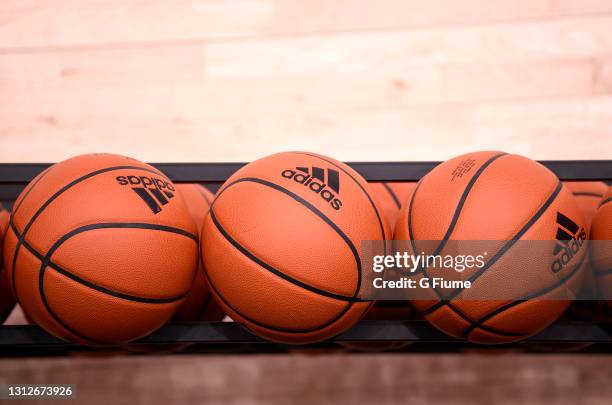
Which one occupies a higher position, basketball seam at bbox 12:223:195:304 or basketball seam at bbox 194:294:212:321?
basketball seam at bbox 12:223:195:304

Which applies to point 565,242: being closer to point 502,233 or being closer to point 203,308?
point 502,233

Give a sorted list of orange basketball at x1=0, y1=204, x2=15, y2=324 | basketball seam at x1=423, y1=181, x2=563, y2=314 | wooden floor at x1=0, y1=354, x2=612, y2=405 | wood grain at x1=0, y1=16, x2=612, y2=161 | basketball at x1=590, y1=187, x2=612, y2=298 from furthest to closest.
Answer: wood grain at x1=0, y1=16, x2=612, y2=161 < wooden floor at x1=0, y1=354, x2=612, y2=405 < orange basketball at x1=0, y1=204, x2=15, y2=324 < basketball at x1=590, y1=187, x2=612, y2=298 < basketball seam at x1=423, y1=181, x2=563, y2=314

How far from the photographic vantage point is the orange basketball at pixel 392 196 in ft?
4.40

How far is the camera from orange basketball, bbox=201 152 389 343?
1015 millimetres

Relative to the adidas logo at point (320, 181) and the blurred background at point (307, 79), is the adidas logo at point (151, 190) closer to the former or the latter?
the adidas logo at point (320, 181)

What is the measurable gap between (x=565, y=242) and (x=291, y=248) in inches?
21.0

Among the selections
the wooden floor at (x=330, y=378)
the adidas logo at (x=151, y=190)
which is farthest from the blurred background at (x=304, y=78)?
the adidas logo at (x=151, y=190)

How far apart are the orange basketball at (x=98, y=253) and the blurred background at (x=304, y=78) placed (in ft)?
2.81

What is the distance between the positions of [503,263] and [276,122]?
1.14 m

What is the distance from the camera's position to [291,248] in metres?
1.01

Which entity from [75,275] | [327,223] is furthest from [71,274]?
[327,223]

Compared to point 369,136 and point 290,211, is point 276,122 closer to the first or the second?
point 369,136

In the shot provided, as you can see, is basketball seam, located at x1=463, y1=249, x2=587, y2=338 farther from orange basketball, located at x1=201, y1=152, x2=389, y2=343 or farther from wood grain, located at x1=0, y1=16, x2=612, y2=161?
wood grain, located at x1=0, y1=16, x2=612, y2=161

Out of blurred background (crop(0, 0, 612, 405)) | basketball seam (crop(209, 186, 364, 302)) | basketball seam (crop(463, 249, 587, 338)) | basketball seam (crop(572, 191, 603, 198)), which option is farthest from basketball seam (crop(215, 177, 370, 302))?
blurred background (crop(0, 0, 612, 405))
